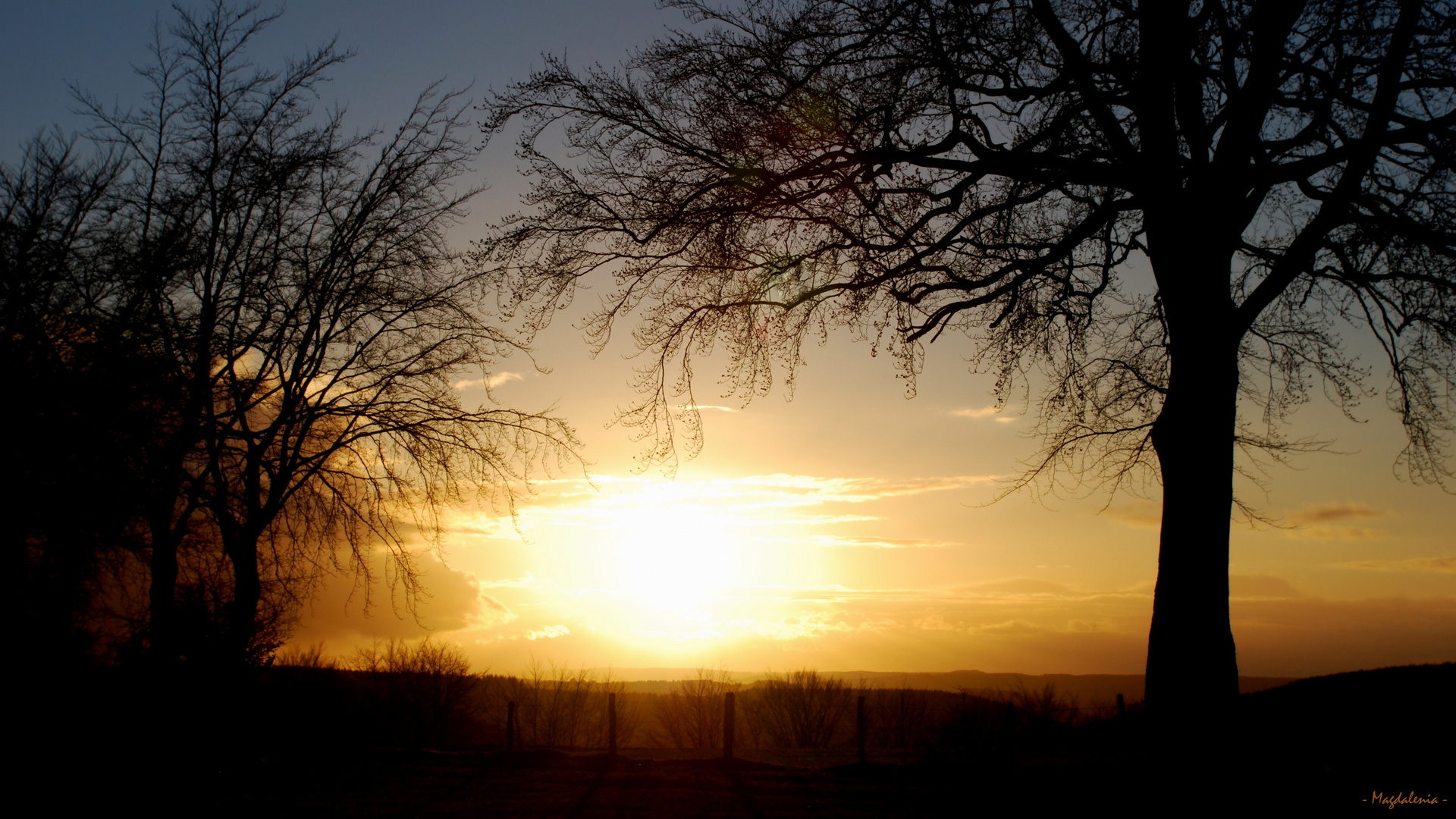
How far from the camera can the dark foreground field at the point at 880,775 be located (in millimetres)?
7043

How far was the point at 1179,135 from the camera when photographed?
9.46m

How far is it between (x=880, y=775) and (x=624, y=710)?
38099mm

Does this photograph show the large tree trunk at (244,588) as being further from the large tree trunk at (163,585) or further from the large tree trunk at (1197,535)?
the large tree trunk at (1197,535)

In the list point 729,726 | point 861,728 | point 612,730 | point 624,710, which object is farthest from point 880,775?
point 624,710

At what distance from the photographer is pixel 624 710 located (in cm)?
4994

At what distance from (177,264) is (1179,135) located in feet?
46.9

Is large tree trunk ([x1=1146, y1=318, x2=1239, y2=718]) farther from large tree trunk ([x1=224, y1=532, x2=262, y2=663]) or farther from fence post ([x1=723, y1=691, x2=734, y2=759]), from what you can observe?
large tree trunk ([x1=224, y1=532, x2=262, y2=663])

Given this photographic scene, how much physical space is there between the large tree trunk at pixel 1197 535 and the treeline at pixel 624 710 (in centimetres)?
1724

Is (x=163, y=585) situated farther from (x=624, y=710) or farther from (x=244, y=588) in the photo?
(x=624, y=710)

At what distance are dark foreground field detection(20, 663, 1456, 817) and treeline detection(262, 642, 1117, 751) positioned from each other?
21.9ft

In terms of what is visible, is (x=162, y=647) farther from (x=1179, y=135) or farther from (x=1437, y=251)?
(x=1437, y=251)

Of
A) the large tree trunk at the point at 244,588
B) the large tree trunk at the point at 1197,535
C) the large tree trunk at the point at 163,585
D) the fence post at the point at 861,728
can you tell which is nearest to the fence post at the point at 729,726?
the fence post at the point at 861,728

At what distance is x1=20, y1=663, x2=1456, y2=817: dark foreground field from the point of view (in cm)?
704

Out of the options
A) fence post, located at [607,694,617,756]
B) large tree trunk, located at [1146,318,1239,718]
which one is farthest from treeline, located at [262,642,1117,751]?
large tree trunk, located at [1146,318,1239,718]
